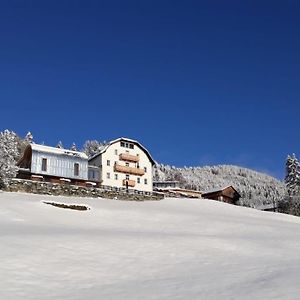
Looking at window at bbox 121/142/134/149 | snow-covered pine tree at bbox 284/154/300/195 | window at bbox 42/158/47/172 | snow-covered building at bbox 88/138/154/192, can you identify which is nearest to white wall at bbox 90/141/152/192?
snow-covered building at bbox 88/138/154/192

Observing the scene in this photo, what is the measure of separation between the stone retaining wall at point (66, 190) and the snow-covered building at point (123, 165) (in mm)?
14629

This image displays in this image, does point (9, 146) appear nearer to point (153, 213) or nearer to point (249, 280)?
point (153, 213)

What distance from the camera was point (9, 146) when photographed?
51.1m

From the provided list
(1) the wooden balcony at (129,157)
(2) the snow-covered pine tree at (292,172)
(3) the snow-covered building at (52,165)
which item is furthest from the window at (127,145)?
(2) the snow-covered pine tree at (292,172)

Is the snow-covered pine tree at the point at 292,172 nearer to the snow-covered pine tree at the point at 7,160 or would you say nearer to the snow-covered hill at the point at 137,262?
the snow-covered hill at the point at 137,262

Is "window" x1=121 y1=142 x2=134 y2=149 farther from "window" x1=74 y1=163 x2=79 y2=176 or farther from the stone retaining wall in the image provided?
the stone retaining wall

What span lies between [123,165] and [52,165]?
13926 millimetres

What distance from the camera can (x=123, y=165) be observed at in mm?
78625

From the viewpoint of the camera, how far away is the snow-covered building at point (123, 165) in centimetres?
7706

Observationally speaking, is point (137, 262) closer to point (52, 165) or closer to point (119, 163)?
point (52, 165)

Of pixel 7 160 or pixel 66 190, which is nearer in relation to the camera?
pixel 7 160

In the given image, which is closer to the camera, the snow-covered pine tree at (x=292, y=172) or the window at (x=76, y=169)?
the window at (x=76, y=169)

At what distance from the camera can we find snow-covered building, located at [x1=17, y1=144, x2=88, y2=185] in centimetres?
6671

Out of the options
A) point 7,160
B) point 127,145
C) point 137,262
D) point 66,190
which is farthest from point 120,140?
point 137,262
